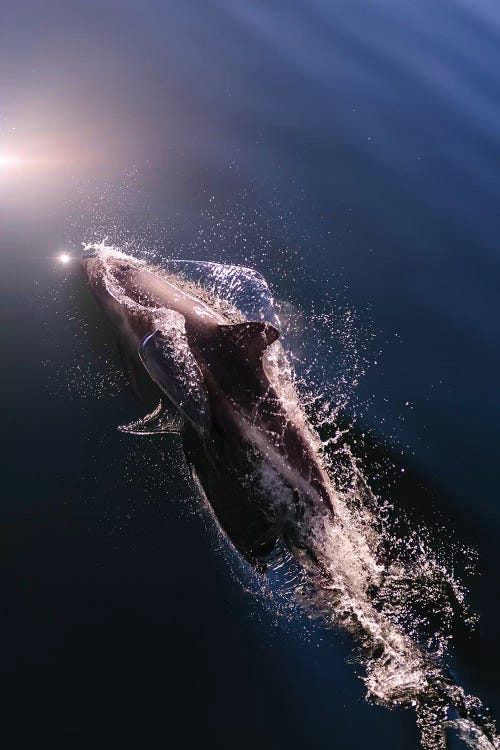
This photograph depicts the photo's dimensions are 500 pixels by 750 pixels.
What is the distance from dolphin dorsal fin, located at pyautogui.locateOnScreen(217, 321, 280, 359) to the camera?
278 inches

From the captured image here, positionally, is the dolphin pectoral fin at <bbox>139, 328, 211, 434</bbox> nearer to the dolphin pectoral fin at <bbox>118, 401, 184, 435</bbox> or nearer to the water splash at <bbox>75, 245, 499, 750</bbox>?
the dolphin pectoral fin at <bbox>118, 401, 184, 435</bbox>

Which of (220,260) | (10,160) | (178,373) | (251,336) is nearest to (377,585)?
(251,336)

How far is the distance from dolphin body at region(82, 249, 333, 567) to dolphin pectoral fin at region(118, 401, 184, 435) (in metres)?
0.01

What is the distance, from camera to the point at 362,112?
1338cm

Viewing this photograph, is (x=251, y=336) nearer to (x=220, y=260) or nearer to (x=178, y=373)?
(x=178, y=373)

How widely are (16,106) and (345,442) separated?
8493 millimetres

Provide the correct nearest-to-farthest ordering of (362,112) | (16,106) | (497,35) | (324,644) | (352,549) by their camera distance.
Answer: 1. (324,644)
2. (352,549)
3. (16,106)
4. (362,112)
5. (497,35)

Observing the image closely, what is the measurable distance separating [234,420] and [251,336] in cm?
96

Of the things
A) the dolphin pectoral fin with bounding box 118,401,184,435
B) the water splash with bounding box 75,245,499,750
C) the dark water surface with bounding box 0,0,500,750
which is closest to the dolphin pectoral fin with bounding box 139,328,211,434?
the dolphin pectoral fin with bounding box 118,401,184,435

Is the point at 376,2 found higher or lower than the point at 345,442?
higher

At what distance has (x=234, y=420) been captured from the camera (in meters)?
7.05

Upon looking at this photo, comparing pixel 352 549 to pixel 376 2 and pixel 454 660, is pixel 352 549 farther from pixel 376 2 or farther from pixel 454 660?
pixel 376 2

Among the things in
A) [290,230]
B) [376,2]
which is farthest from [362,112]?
[376,2]

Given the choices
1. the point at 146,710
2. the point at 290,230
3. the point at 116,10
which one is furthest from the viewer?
the point at 116,10
